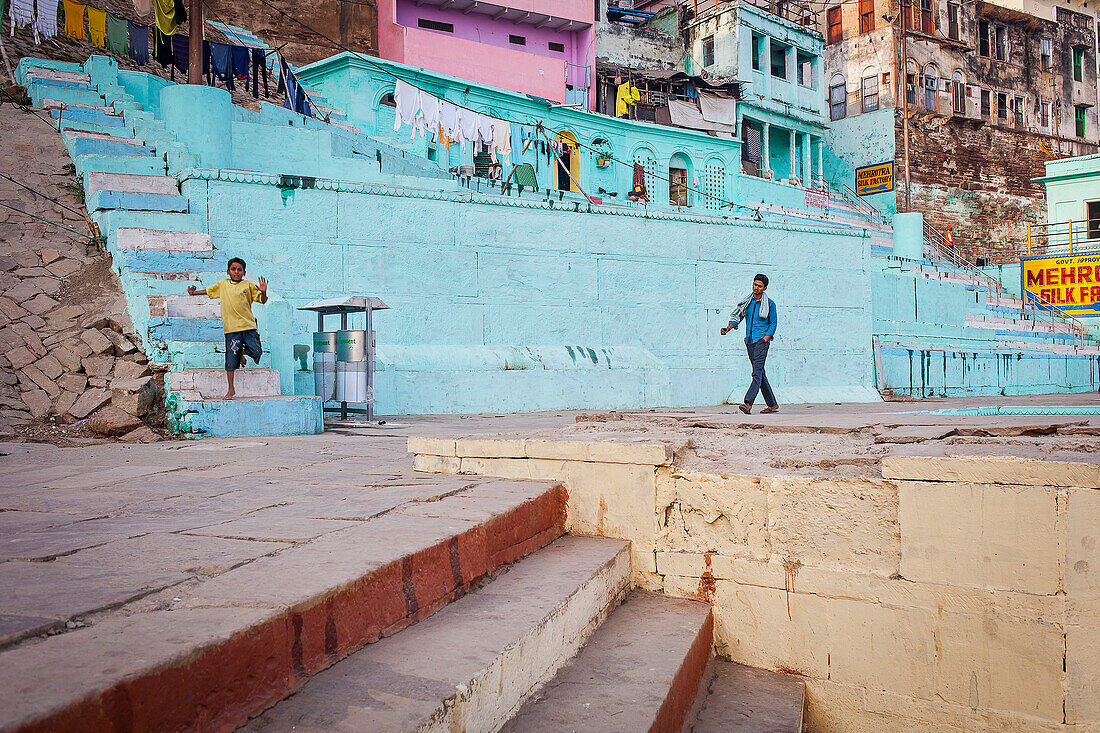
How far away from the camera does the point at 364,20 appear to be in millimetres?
26078

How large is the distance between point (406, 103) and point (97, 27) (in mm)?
7655

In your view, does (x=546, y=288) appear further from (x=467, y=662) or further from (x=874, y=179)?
(x=874, y=179)

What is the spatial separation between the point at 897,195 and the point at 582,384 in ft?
89.6

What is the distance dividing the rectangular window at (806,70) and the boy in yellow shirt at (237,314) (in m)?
29.8

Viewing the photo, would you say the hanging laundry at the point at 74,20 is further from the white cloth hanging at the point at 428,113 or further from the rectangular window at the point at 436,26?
the rectangular window at the point at 436,26

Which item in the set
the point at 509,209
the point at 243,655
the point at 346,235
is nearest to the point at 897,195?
the point at 509,209

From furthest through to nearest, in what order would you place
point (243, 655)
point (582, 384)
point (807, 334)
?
Result: point (807, 334) → point (582, 384) → point (243, 655)

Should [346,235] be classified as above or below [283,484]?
above

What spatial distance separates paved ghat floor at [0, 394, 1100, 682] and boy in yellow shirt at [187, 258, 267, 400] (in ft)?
3.97

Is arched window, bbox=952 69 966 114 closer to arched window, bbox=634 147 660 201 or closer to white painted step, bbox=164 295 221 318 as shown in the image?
arched window, bbox=634 147 660 201

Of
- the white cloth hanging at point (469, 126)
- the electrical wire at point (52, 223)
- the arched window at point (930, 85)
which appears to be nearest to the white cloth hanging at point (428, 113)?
the white cloth hanging at point (469, 126)

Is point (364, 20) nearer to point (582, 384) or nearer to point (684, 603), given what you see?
point (582, 384)

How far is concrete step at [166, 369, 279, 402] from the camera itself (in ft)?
27.2

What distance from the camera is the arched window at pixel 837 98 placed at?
37469 mm
